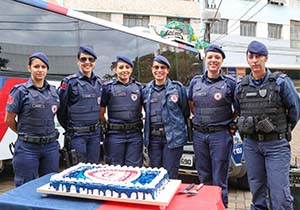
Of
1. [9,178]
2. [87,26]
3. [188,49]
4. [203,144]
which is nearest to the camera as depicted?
[203,144]

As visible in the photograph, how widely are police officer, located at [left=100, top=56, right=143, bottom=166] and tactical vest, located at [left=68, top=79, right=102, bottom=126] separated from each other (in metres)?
0.20

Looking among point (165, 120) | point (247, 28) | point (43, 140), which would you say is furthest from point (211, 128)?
point (247, 28)

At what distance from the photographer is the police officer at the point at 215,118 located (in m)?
3.66

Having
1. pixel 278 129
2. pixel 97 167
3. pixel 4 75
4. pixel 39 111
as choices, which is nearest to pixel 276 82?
pixel 278 129

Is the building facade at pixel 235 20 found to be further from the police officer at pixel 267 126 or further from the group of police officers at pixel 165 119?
the police officer at pixel 267 126

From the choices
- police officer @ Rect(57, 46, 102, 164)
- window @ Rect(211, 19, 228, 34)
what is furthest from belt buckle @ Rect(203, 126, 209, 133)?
window @ Rect(211, 19, 228, 34)

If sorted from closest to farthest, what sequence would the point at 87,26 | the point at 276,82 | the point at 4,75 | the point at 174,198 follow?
Answer: the point at 174,198
the point at 276,82
the point at 4,75
the point at 87,26

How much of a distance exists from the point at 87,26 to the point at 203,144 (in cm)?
386

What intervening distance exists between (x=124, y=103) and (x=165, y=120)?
1.72 feet

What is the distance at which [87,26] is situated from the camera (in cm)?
666

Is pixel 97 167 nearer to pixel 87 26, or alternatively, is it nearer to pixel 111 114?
pixel 111 114

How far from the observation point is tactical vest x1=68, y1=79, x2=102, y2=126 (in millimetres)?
3900

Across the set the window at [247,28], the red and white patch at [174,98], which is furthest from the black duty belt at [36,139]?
the window at [247,28]

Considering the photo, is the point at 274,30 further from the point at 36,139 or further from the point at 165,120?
the point at 36,139
